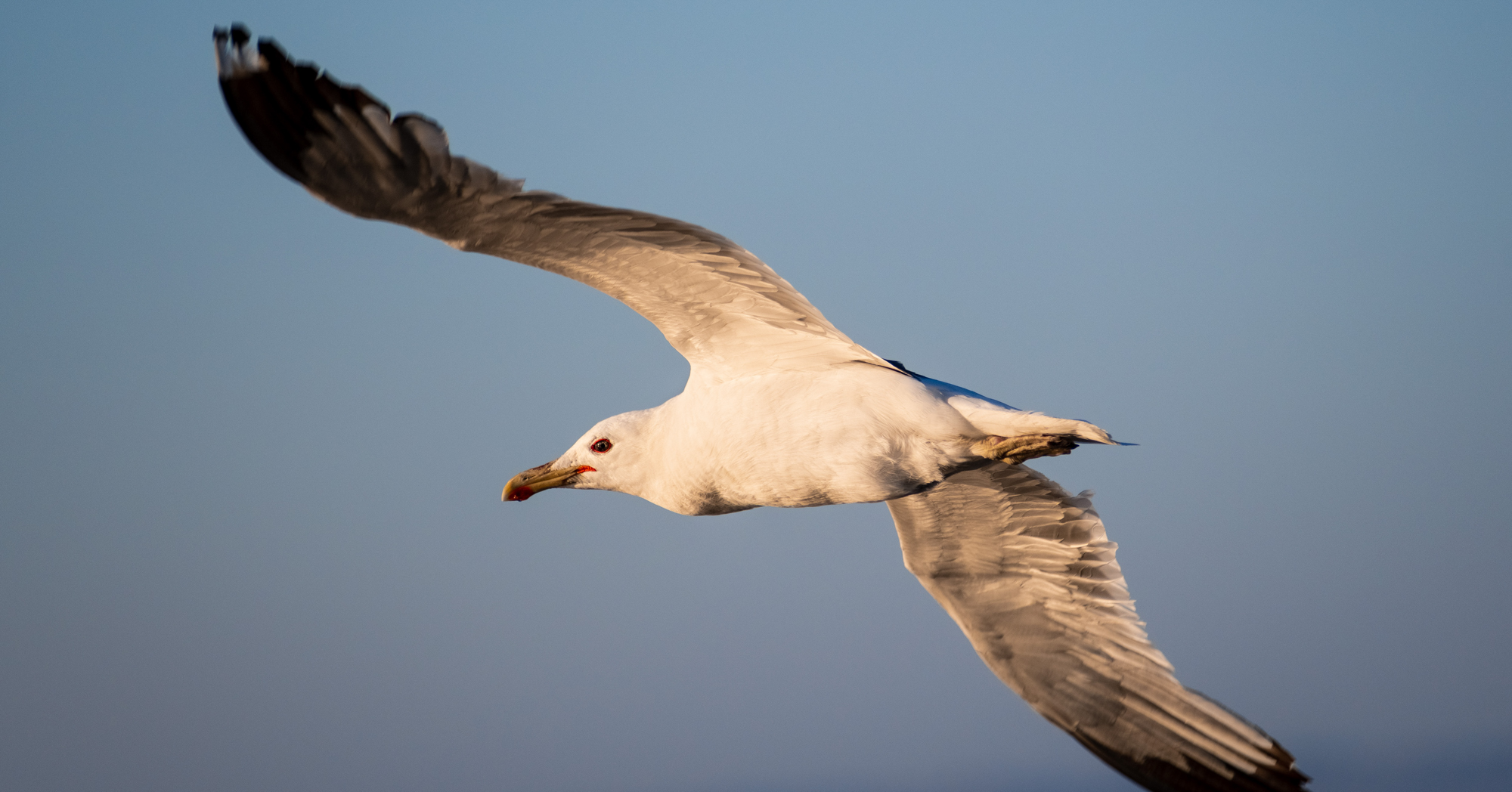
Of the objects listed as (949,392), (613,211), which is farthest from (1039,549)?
(613,211)

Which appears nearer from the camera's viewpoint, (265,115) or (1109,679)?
(265,115)

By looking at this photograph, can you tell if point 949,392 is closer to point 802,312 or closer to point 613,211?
point 802,312

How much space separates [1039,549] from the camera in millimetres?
10156

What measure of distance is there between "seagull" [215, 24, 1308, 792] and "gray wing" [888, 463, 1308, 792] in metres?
0.02

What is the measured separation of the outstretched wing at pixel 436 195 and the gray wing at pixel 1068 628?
3405 mm

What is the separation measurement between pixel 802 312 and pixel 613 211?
1734 millimetres

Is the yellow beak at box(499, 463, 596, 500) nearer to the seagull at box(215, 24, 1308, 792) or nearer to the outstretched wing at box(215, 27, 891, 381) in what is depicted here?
the seagull at box(215, 24, 1308, 792)

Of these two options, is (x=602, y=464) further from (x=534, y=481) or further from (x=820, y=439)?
(x=820, y=439)

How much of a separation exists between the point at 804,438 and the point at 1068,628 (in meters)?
3.83

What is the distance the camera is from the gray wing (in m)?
9.66

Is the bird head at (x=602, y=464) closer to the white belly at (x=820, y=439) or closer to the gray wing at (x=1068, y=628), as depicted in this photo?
the white belly at (x=820, y=439)

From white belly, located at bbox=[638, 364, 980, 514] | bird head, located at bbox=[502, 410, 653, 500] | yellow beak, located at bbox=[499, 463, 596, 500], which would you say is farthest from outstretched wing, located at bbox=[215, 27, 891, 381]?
yellow beak, located at bbox=[499, 463, 596, 500]

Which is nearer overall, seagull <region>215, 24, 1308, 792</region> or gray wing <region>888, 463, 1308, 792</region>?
seagull <region>215, 24, 1308, 792</region>

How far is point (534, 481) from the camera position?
9594 millimetres
